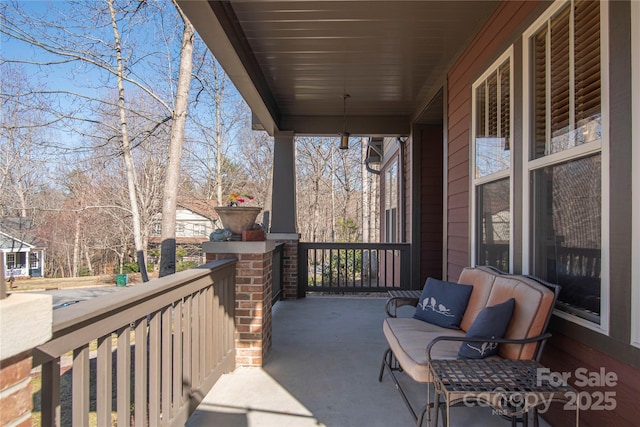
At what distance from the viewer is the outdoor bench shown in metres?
1.78

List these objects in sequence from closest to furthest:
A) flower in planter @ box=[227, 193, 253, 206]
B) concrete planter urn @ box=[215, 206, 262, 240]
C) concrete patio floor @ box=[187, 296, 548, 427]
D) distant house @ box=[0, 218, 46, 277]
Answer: concrete patio floor @ box=[187, 296, 548, 427] → concrete planter urn @ box=[215, 206, 262, 240] → flower in planter @ box=[227, 193, 253, 206] → distant house @ box=[0, 218, 46, 277]

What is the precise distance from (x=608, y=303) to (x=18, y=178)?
11241 mm

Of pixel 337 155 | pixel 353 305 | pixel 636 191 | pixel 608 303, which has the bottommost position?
pixel 353 305

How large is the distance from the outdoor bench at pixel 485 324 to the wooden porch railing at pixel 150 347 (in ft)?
4.10

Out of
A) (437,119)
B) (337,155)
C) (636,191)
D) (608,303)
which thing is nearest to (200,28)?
(636,191)

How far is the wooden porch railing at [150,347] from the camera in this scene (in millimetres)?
1104

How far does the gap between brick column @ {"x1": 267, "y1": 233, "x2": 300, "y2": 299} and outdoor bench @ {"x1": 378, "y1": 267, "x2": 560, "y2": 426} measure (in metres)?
3.04

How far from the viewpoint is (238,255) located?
284cm

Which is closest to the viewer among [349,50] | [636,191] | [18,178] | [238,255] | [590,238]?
[636,191]

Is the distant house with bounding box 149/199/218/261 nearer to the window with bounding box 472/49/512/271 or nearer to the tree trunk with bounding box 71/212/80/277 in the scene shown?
the tree trunk with bounding box 71/212/80/277

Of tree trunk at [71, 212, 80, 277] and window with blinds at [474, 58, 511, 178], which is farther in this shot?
tree trunk at [71, 212, 80, 277]

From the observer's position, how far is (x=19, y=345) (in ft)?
2.72

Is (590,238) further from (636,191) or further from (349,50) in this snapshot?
(349,50)

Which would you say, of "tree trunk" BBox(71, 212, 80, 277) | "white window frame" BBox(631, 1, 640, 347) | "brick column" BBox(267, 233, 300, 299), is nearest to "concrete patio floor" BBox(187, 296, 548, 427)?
"white window frame" BBox(631, 1, 640, 347)
